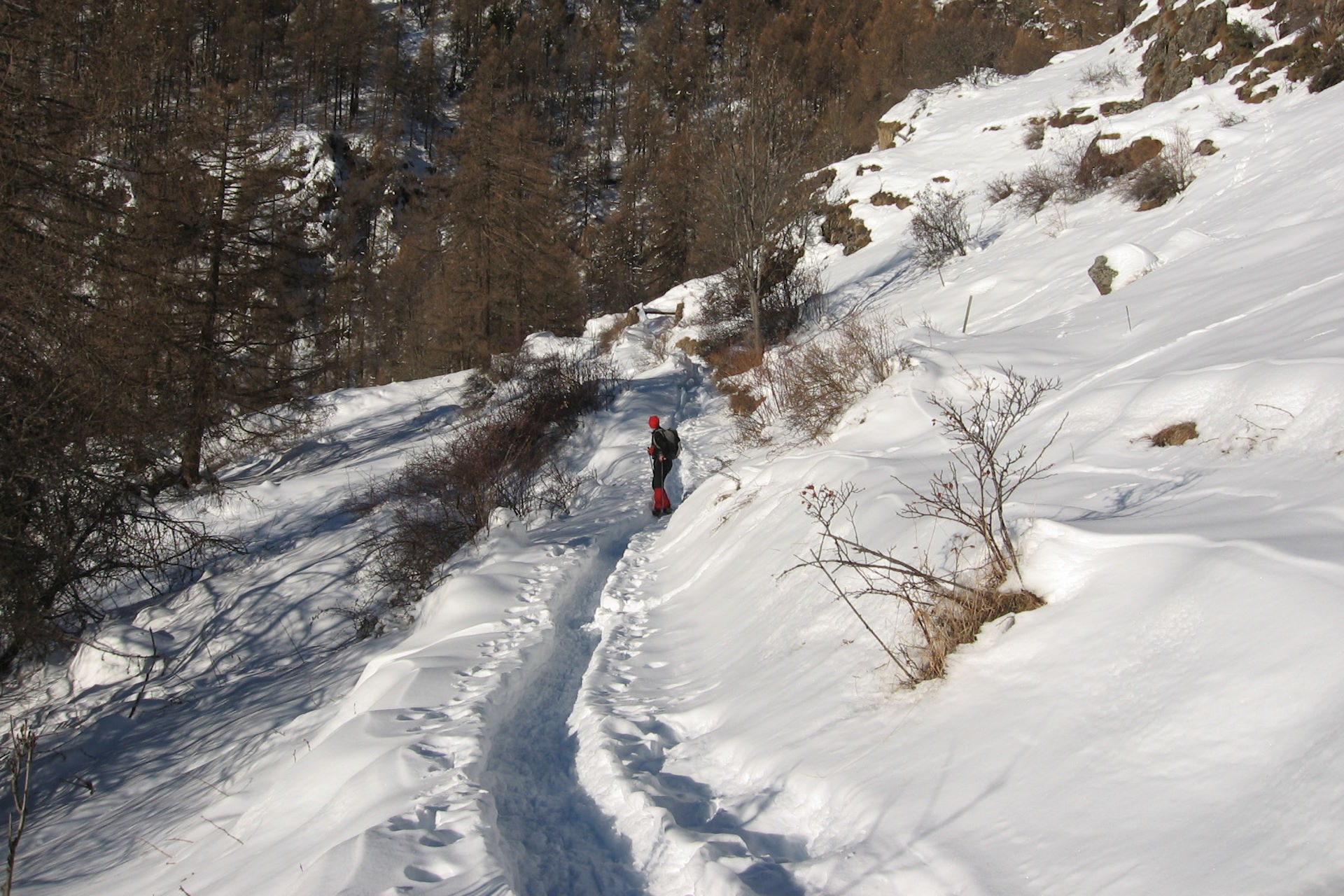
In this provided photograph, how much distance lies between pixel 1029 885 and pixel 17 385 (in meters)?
9.24

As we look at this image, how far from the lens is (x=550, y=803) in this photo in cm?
383

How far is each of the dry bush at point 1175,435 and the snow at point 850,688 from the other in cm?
8

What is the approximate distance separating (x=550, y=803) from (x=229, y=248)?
1604cm

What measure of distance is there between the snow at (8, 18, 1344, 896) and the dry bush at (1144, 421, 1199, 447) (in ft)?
0.25

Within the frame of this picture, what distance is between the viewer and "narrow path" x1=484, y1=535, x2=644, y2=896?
316cm

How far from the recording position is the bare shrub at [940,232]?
62.7 ft

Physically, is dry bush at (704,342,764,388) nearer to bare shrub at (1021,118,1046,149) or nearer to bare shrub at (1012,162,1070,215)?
bare shrub at (1012,162,1070,215)

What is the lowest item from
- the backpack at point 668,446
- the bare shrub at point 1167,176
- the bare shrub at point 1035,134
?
the backpack at point 668,446

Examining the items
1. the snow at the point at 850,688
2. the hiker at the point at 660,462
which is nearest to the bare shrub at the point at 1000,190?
the snow at the point at 850,688

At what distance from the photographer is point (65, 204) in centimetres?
884

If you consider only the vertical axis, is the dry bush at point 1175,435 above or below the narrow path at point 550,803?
above

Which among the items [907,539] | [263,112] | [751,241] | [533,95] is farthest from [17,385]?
[533,95]

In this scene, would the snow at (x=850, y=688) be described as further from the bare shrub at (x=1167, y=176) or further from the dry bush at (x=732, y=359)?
the dry bush at (x=732, y=359)

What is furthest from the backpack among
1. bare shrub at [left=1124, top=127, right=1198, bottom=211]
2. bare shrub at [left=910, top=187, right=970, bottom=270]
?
bare shrub at [left=910, top=187, right=970, bottom=270]
